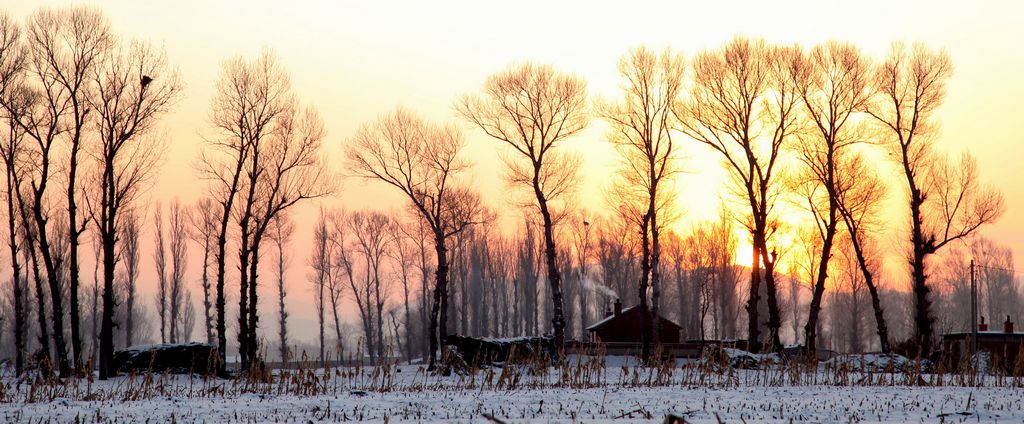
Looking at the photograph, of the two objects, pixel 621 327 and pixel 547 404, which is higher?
pixel 547 404

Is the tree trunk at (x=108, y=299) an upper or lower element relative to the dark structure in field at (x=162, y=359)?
upper

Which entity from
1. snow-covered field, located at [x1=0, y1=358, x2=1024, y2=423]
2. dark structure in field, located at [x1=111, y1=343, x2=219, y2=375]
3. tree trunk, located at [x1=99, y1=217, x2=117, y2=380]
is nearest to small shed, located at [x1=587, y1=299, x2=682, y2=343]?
dark structure in field, located at [x1=111, y1=343, x2=219, y2=375]

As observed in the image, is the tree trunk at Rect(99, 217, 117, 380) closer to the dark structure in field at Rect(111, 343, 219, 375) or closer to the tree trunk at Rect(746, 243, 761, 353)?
the dark structure in field at Rect(111, 343, 219, 375)

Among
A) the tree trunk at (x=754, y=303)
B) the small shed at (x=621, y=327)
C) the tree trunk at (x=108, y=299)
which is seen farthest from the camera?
the small shed at (x=621, y=327)

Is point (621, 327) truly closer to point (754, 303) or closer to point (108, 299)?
point (754, 303)

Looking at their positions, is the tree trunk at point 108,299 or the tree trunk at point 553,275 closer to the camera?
the tree trunk at point 108,299

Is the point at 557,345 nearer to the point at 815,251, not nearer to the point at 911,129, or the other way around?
the point at 911,129

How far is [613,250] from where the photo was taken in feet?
227

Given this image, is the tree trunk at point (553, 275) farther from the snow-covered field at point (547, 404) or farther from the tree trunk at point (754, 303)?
the snow-covered field at point (547, 404)

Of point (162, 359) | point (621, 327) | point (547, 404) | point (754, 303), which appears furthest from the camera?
point (621, 327)

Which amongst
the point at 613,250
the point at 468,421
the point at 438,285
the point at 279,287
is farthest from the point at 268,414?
the point at 613,250

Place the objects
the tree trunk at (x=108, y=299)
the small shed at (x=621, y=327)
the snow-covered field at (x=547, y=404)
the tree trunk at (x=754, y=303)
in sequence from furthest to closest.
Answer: the small shed at (x=621, y=327) < the tree trunk at (x=754, y=303) < the tree trunk at (x=108, y=299) < the snow-covered field at (x=547, y=404)

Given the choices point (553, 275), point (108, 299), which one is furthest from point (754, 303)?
point (108, 299)

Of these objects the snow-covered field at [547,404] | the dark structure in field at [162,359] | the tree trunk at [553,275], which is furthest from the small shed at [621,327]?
the snow-covered field at [547,404]
